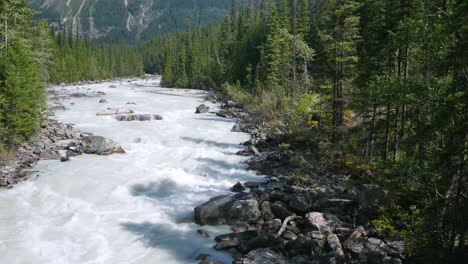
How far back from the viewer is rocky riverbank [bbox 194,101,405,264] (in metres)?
A: 11.3

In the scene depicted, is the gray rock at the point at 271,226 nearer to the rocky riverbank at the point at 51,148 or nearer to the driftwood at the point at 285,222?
the driftwood at the point at 285,222

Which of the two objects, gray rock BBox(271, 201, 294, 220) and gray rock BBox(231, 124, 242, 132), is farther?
gray rock BBox(231, 124, 242, 132)

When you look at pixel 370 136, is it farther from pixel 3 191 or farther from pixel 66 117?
pixel 66 117

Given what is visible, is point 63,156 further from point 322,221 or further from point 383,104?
point 383,104

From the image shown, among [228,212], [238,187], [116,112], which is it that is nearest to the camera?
[228,212]

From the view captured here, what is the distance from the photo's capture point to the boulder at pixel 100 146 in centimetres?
2492

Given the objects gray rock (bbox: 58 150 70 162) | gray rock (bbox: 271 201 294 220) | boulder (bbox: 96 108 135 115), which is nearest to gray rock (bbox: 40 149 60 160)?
gray rock (bbox: 58 150 70 162)

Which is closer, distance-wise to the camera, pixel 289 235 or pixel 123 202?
pixel 289 235

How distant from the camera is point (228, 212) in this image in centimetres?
1505

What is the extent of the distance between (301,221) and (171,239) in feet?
16.1

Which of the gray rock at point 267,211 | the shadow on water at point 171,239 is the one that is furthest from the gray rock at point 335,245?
the shadow on water at point 171,239

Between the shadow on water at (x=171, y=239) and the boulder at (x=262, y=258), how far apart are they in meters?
2.06

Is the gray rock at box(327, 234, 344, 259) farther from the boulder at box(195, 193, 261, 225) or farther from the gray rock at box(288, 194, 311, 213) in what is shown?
the boulder at box(195, 193, 261, 225)

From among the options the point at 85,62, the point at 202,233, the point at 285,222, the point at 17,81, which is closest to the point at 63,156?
the point at 17,81
